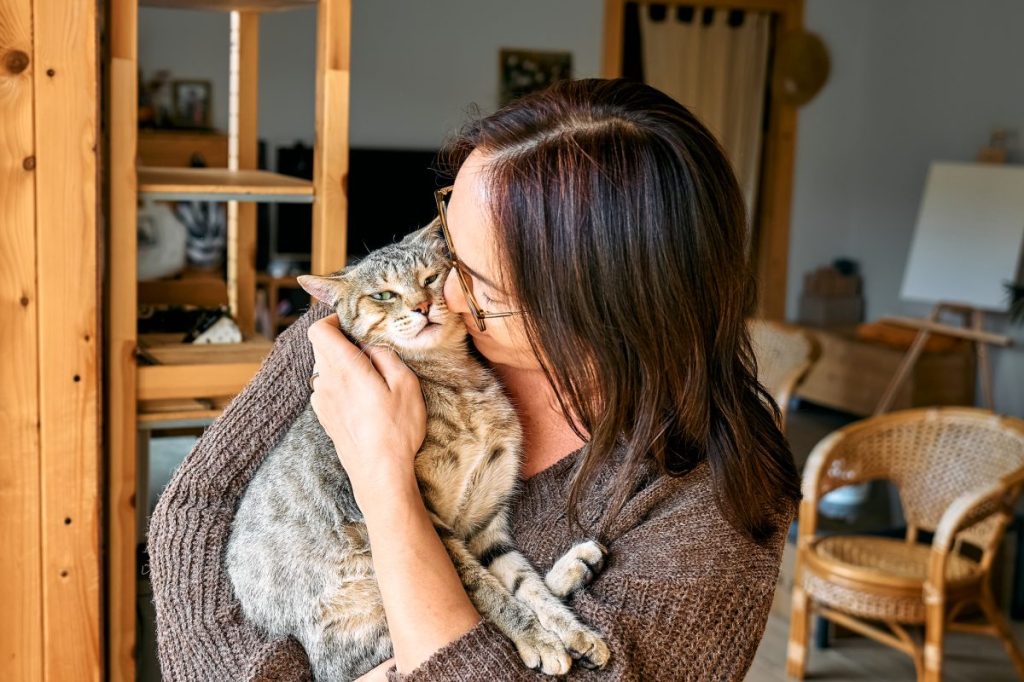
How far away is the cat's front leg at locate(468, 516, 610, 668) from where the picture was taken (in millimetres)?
1179

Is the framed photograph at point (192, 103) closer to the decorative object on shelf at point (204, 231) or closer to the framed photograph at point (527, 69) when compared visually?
the decorative object on shelf at point (204, 231)

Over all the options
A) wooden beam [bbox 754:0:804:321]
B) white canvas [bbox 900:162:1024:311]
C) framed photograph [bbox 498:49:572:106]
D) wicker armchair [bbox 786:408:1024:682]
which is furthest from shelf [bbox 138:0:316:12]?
wooden beam [bbox 754:0:804:321]

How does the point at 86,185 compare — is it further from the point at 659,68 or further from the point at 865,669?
the point at 659,68

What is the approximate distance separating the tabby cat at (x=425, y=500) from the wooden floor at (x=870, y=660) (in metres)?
2.39

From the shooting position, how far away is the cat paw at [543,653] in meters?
1.18

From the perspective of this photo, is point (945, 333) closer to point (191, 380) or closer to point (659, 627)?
point (191, 380)

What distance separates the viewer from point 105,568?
220 cm

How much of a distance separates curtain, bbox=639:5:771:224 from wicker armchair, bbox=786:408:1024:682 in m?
3.16

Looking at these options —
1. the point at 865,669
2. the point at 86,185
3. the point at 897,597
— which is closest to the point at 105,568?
the point at 86,185

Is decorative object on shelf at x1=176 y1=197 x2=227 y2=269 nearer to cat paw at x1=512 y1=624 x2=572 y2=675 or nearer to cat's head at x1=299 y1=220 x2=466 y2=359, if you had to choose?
cat's head at x1=299 y1=220 x2=466 y2=359

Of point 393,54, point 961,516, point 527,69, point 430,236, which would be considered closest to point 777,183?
point 527,69

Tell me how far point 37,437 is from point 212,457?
77cm

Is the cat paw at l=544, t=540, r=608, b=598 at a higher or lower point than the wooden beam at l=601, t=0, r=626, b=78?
lower

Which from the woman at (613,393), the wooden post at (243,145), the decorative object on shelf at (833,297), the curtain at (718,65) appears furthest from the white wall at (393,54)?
the woman at (613,393)
